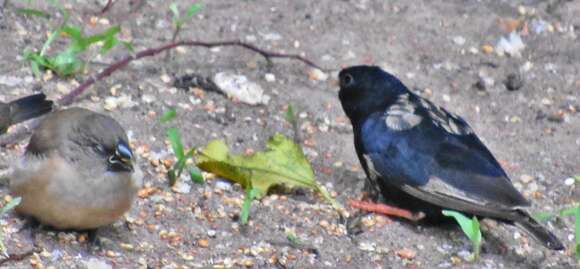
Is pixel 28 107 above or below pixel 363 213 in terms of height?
above

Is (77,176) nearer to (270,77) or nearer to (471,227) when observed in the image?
(471,227)

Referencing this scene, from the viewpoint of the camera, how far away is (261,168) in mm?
6449

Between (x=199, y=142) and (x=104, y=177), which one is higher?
(x=104, y=177)

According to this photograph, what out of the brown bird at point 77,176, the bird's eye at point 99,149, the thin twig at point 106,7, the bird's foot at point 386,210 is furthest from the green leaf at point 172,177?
the thin twig at point 106,7

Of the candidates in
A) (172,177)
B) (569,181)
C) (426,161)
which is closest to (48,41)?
(172,177)

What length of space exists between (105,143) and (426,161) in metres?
1.66

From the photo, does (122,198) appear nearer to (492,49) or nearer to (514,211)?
(514,211)

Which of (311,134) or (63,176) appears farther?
(311,134)

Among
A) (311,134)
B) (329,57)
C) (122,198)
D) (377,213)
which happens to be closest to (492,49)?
(329,57)

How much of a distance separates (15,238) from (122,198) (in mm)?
478

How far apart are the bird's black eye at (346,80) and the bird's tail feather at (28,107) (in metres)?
1.59

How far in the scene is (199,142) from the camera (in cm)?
682

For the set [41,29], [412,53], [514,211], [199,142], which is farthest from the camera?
[412,53]

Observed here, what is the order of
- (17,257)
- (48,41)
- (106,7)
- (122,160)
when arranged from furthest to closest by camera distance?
1. (106,7)
2. (48,41)
3. (122,160)
4. (17,257)
